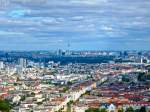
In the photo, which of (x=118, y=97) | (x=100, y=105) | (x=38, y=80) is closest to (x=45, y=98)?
(x=118, y=97)

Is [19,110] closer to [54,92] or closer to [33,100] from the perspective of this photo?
[33,100]

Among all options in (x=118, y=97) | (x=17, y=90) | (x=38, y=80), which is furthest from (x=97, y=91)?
(x=38, y=80)

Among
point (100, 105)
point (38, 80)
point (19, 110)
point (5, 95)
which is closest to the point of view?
point (19, 110)

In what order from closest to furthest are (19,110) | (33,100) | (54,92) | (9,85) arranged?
1. (19,110)
2. (33,100)
3. (54,92)
4. (9,85)

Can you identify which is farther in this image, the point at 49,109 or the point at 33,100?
the point at 33,100

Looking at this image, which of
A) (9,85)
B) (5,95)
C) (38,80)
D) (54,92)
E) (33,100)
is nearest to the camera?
(33,100)

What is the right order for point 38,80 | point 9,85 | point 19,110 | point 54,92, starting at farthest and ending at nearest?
point 38,80 < point 9,85 < point 54,92 < point 19,110

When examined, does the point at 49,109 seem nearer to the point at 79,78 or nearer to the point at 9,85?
the point at 9,85

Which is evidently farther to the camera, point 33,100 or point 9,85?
point 9,85
